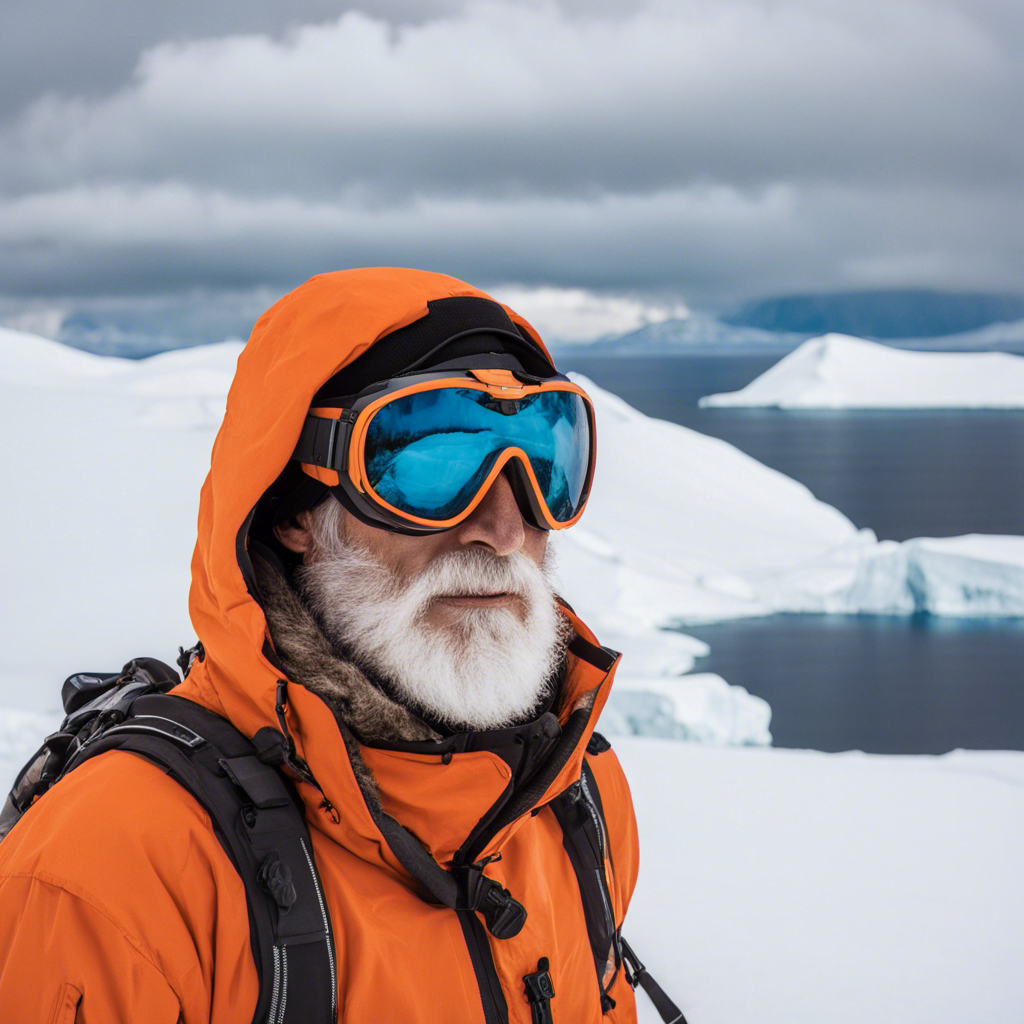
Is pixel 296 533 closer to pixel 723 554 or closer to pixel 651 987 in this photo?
pixel 651 987

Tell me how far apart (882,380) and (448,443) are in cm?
7030

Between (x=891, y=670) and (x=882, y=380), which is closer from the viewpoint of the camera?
(x=891, y=670)

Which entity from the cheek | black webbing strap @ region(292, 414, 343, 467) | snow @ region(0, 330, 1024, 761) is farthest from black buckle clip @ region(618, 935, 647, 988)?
snow @ region(0, 330, 1024, 761)

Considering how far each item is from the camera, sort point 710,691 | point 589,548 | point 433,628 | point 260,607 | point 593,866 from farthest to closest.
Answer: point 589,548
point 710,691
point 593,866
point 433,628
point 260,607

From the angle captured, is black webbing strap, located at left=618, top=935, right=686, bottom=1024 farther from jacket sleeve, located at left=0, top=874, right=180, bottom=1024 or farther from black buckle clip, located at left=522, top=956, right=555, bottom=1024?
jacket sleeve, located at left=0, top=874, right=180, bottom=1024

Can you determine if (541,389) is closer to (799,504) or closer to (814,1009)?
(814,1009)

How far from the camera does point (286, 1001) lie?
1.01 metres

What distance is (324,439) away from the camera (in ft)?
4.21

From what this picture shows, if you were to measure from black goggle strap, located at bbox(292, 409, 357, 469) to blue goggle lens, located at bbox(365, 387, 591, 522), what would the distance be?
5 centimetres

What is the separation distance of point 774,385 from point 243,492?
227 ft

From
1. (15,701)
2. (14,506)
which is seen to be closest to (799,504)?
(14,506)

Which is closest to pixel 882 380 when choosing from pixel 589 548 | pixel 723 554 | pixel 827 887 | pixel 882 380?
pixel 882 380

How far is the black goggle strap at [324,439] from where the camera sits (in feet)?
4.15

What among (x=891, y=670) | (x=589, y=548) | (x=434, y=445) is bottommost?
(x=891, y=670)
